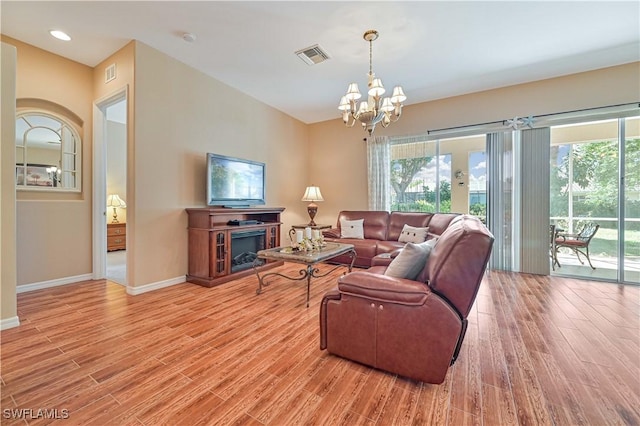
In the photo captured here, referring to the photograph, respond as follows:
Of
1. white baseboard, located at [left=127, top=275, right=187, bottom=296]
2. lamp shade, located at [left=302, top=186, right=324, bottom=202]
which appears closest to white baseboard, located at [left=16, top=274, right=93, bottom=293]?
white baseboard, located at [left=127, top=275, right=187, bottom=296]

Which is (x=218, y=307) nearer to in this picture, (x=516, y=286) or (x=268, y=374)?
(x=268, y=374)

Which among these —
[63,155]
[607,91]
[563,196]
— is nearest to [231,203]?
[63,155]

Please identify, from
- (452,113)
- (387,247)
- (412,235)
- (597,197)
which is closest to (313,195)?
(387,247)

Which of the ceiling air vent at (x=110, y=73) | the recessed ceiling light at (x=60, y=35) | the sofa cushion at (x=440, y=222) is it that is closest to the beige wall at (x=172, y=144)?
the ceiling air vent at (x=110, y=73)

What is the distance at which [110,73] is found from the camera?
3.43 m

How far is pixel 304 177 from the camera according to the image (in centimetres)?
621

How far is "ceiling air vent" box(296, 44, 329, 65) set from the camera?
10.6 ft

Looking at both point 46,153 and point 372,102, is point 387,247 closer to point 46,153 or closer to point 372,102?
point 372,102

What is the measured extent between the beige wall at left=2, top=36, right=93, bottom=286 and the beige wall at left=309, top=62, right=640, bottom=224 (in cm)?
410

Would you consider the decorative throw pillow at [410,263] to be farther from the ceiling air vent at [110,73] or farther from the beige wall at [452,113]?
the ceiling air vent at [110,73]

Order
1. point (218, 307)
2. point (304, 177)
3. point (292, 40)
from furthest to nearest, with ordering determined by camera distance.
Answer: point (304, 177)
point (292, 40)
point (218, 307)

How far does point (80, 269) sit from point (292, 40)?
163 inches

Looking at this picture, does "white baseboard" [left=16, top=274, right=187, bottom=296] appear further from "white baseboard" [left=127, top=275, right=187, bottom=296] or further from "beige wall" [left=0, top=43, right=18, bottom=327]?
"beige wall" [left=0, top=43, right=18, bottom=327]

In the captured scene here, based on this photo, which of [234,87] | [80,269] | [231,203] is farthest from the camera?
[234,87]
